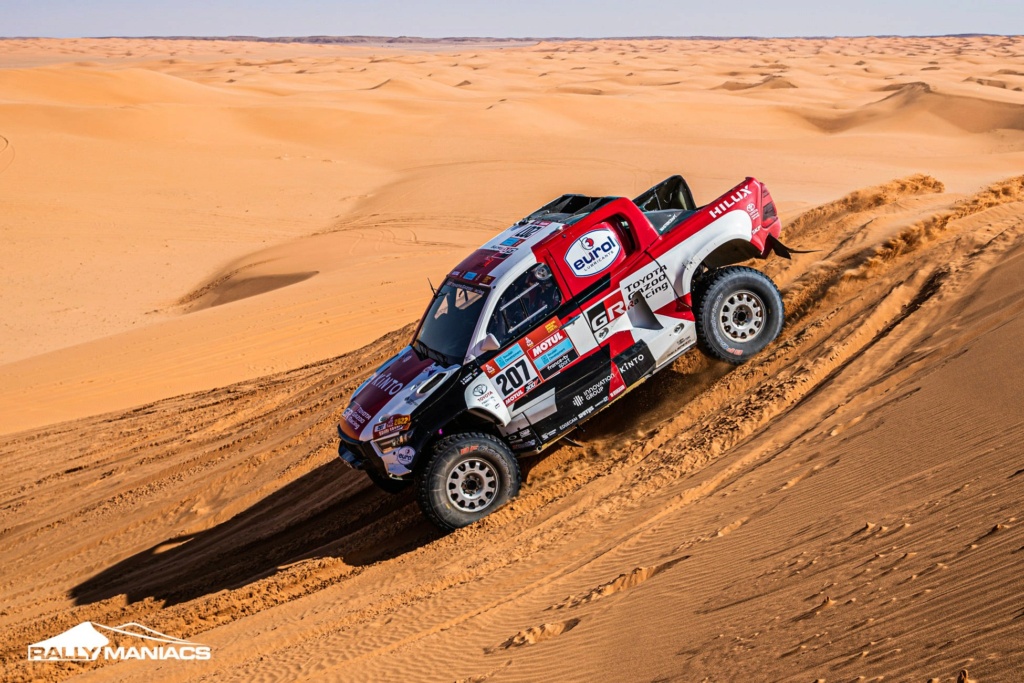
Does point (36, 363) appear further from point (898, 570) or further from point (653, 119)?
point (653, 119)

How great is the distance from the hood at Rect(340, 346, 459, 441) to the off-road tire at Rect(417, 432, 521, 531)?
40 cm

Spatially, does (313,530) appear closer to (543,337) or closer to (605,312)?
(543,337)

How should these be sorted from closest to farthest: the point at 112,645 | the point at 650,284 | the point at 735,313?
the point at 112,645 < the point at 650,284 < the point at 735,313

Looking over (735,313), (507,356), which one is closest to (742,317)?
(735,313)

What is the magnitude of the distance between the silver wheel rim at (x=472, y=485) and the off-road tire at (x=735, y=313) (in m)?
2.36

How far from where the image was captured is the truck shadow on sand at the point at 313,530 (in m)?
7.71

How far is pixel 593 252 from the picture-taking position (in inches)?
312

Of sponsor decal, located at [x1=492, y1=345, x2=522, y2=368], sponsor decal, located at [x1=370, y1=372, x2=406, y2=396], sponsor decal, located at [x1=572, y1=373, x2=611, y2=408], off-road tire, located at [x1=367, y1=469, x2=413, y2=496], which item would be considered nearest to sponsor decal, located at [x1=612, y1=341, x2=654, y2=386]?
sponsor decal, located at [x1=572, y1=373, x2=611, y2=408]

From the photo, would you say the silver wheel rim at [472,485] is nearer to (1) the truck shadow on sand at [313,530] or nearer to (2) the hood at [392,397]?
(1) the truck shadow on sand at [313,530]

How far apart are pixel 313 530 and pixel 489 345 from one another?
2.49 m

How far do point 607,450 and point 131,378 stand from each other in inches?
368

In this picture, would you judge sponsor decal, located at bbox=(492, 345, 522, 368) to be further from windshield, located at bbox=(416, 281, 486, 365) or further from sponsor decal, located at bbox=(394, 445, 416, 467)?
sponsor decal, located at bbox=(394, 445, 416, 467)

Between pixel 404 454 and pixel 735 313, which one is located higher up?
pixel 735 313

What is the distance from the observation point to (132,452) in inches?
448
